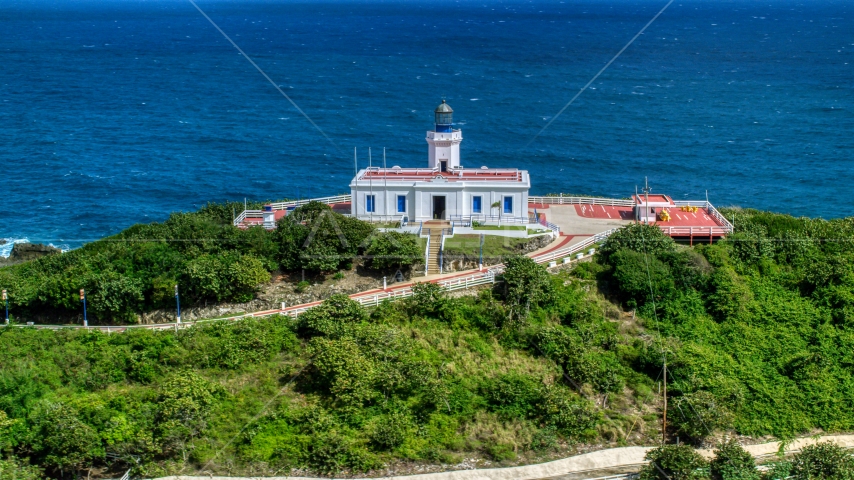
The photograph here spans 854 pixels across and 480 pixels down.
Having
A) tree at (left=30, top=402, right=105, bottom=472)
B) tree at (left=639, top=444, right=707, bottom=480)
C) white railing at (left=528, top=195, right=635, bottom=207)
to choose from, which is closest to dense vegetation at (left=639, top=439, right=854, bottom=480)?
tree at (left=639, top=444, right=707, bottom=480)

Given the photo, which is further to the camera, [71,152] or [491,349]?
[71,152]

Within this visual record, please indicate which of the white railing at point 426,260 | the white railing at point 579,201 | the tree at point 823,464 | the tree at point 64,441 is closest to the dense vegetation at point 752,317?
the tree at point 823,464

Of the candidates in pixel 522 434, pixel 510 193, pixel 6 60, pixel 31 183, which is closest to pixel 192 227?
pixel 510 193

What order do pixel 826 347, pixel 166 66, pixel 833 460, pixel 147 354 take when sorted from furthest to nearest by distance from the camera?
pixel 166 66, pixel 826 347, pixel 147 354, pixel 833 460

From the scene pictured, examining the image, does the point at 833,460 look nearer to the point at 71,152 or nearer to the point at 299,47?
the point at 71,152

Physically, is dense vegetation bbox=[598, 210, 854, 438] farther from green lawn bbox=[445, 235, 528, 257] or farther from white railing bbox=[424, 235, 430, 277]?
white railing bbox=[424, 235, 430, 277]

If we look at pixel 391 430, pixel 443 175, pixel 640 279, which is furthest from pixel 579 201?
pixel 391 430

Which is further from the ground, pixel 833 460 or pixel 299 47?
pixel 299 47
